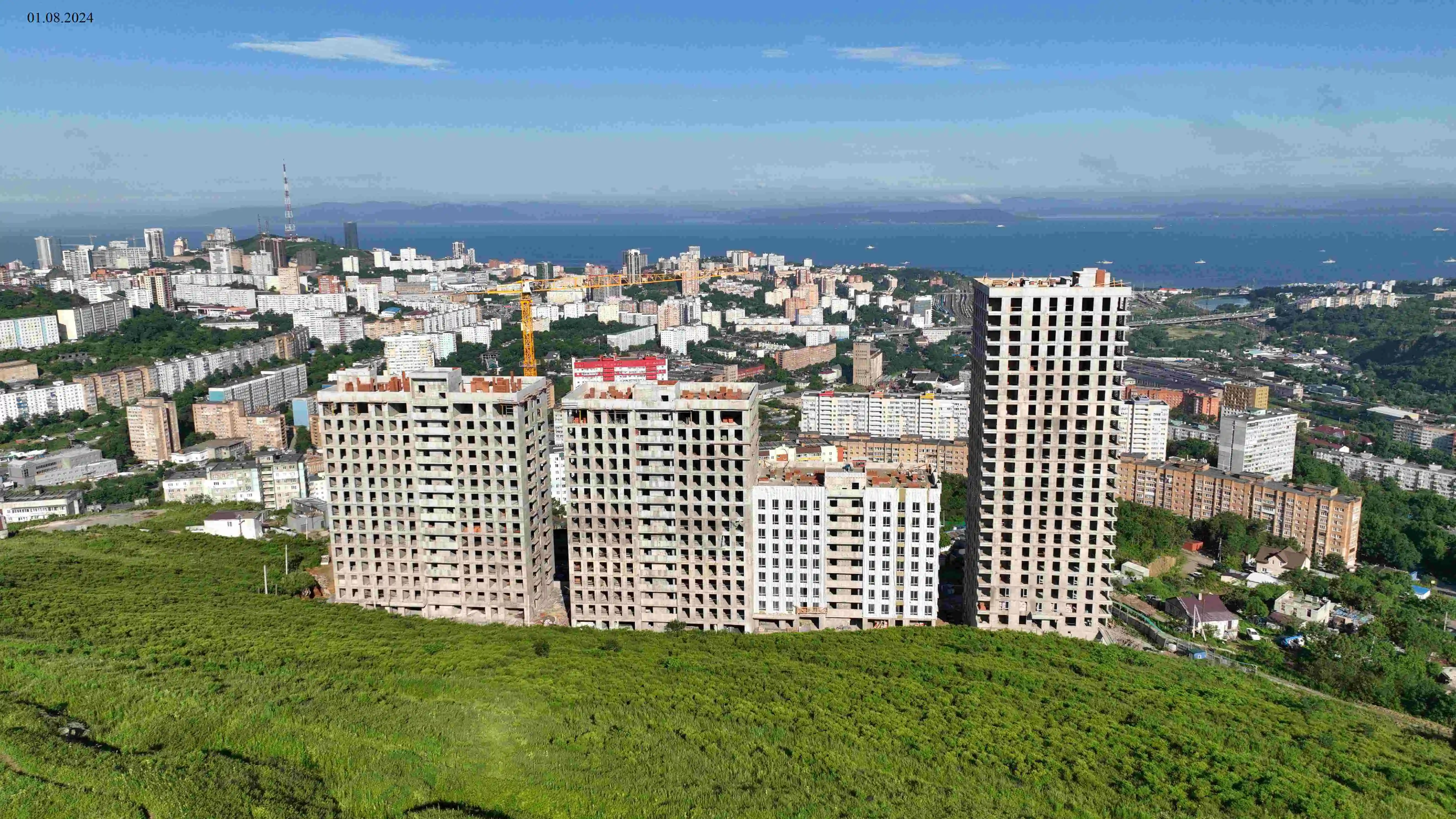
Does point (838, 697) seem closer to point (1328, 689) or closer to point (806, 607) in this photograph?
point (806, 607)

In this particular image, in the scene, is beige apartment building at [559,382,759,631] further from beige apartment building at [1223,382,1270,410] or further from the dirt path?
beige apartment building at [1223,382,1270,410]

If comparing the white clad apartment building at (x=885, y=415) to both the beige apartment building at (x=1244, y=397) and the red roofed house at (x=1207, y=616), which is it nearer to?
the beige apartment building at (x=1244, y=397)

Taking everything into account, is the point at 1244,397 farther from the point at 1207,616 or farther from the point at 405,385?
the point at 405,385

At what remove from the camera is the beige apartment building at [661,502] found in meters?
23.2

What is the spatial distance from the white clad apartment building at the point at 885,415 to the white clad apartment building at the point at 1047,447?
2695 cm

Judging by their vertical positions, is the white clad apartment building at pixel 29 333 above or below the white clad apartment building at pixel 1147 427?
above

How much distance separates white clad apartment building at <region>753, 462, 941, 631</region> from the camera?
2359cm

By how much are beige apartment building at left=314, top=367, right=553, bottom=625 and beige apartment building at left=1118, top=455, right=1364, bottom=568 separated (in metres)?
21.3

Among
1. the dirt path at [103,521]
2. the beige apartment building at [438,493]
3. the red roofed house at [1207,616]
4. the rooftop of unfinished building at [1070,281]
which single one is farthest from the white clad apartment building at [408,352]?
the red roofed house at [1207,616]

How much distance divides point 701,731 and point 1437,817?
11.5 meters

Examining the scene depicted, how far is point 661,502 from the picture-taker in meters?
23.7

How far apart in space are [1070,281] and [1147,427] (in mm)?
26468

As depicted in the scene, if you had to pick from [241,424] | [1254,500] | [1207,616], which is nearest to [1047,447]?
[1207,616]

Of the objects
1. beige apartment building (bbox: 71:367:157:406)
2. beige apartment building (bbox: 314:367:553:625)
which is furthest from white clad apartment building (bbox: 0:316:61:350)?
beige apartment building (bbox: 314:367:553:625)
